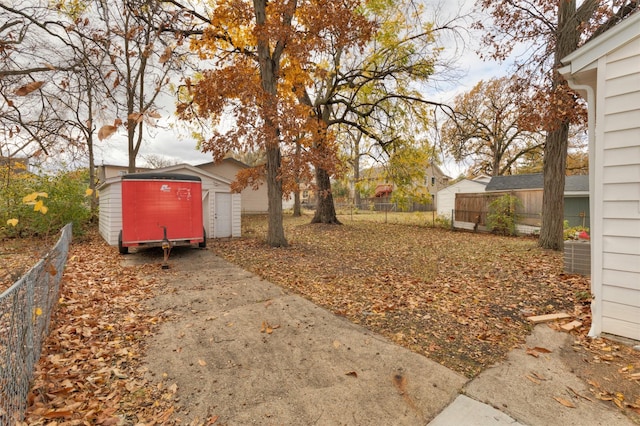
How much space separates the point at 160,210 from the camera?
8117mm

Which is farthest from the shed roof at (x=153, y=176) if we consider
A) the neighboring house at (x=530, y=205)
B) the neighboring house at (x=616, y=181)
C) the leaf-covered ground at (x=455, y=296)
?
the neighboring house at (x=530, y=205)

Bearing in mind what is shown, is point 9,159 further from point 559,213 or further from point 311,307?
point 559,213

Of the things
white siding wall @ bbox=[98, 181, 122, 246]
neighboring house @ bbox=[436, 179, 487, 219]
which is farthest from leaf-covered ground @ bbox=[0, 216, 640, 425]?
neighboring house @ bbox=[436, 179, 487, 219]

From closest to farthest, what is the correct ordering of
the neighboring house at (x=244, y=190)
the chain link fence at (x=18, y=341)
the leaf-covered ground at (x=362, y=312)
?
the chain link fence at (x=18, y=341) → the leaf-covered ground at (x=362, y=312) → the neighboring house at (x=244, y=190)

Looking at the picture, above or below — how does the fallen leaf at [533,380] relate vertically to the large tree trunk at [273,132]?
below

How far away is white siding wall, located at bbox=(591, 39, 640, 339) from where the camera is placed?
3.07 meters

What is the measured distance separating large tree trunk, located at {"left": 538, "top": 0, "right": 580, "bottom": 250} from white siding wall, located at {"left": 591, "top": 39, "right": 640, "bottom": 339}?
476 cm

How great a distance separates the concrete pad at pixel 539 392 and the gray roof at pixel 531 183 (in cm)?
1472

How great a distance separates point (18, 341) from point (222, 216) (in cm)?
992

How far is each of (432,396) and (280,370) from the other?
4.59ft

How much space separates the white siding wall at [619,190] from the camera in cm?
307

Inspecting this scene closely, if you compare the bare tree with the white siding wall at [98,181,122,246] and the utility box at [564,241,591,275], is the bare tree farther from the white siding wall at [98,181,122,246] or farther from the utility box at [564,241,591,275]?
the white siding wall at [98,181,122,246]

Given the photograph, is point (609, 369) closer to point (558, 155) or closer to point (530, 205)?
point (558, 155)

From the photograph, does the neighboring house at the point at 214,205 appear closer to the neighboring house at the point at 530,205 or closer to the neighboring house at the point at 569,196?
the neighboring house at the point at 530,205
